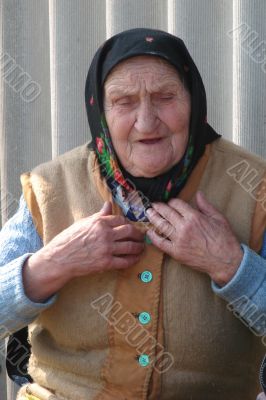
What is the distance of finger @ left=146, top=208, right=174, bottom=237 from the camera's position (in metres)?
2.08

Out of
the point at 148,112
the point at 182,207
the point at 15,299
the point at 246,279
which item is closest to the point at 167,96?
the point at 148,112

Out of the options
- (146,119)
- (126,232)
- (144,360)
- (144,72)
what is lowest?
(144,360)

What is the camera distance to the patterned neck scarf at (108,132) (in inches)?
82.7

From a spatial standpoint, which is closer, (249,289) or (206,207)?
(249,289)

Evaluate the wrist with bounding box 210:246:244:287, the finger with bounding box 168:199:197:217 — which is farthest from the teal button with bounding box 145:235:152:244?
the wrist with bounding box 210:246:244:287

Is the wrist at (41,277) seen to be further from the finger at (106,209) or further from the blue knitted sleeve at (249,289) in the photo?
the blue knitted sleeve at (249,289)

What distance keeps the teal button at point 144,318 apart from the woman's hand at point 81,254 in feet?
0.47

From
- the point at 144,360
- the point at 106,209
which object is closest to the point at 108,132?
the point at 106,209

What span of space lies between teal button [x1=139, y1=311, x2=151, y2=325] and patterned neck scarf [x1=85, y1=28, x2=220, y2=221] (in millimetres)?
275

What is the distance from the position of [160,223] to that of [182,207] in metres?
0.08

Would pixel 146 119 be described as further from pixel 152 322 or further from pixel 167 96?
pixel 152 322

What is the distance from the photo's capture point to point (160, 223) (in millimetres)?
2088

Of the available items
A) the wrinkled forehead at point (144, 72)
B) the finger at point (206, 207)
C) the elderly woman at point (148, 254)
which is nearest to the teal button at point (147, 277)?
the elderly woman at point (148, 254)

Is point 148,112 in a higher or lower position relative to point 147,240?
higher
